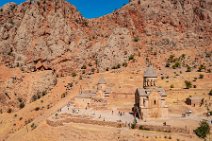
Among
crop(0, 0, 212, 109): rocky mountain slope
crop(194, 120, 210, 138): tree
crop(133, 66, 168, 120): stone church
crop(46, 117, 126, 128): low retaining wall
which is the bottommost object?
crop(194, 120, 210, 138): tree

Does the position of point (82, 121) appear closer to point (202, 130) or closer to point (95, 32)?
point (202, 130)

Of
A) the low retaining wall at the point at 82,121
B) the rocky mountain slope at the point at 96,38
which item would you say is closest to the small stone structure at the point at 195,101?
the low retaining wall at the point at 82,121

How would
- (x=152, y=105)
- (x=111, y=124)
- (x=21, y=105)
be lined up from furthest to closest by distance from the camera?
(x=21, y=105), (x=152, y=105), (x=111, y=124)

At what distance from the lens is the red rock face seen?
52.7 m

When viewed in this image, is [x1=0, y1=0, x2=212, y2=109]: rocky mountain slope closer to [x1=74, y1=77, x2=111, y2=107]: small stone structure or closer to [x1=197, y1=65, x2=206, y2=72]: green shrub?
[x1=197, y1=65, x2=206, y2=72]: green shrub

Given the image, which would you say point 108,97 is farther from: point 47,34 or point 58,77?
point 47,34

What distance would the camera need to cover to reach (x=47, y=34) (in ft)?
174

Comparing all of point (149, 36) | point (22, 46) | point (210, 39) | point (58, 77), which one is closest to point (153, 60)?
point (149, 36)

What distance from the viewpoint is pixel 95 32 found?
185 feet

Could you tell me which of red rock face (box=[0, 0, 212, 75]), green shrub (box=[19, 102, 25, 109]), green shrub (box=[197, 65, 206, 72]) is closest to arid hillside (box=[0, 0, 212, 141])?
red rock face (box=[0, 0, 212, 75])

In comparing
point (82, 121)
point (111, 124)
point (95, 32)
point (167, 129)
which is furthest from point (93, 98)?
point (95, 32)

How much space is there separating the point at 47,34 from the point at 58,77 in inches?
274

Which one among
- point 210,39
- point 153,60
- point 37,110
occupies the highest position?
point 210,39

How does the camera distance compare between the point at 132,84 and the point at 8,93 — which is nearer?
the point at 132,84
